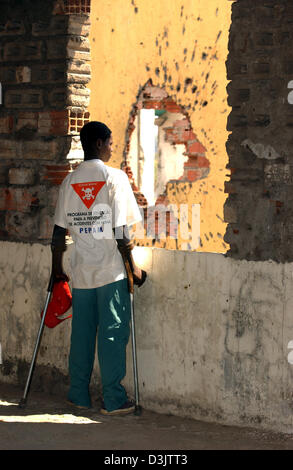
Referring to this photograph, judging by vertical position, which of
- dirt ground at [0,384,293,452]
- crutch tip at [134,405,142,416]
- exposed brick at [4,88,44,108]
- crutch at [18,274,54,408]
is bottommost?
dirt ground at [0,384,293,452]

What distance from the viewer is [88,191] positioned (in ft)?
16.3

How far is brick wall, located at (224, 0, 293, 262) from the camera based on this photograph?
4691 mm

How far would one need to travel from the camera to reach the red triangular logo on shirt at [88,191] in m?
4.95

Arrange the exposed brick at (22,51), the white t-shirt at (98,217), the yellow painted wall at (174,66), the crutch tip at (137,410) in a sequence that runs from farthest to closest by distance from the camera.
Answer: the yellow painted wall at (174,66), the exposed brick at (22,51), the crutch tip at (137,410), the white t-shirt at (98,217)

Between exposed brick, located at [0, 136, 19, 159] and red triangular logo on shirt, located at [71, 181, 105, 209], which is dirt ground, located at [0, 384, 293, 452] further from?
exposed brick, located at [0, 136, 19, 159]

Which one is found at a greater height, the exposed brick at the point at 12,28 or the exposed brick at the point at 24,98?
the exposed brick at the point at 12,28

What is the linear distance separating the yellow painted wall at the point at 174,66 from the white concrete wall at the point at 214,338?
3707 mm

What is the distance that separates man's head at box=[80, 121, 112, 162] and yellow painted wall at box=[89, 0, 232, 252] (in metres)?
3.86

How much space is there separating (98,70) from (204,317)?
17.2 feet

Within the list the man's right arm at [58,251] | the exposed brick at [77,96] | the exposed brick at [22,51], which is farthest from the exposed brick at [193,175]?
the man's right arm at [58,251]

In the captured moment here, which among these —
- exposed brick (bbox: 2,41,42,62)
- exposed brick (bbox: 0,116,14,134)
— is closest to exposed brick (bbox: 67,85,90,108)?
exposed brick (bbox: 2,41,42,62)

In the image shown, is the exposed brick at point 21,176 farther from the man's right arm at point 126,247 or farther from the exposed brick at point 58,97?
the man's right arm at point 126,247

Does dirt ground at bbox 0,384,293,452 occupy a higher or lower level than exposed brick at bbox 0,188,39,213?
lower

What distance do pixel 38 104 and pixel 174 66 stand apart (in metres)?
3.92
